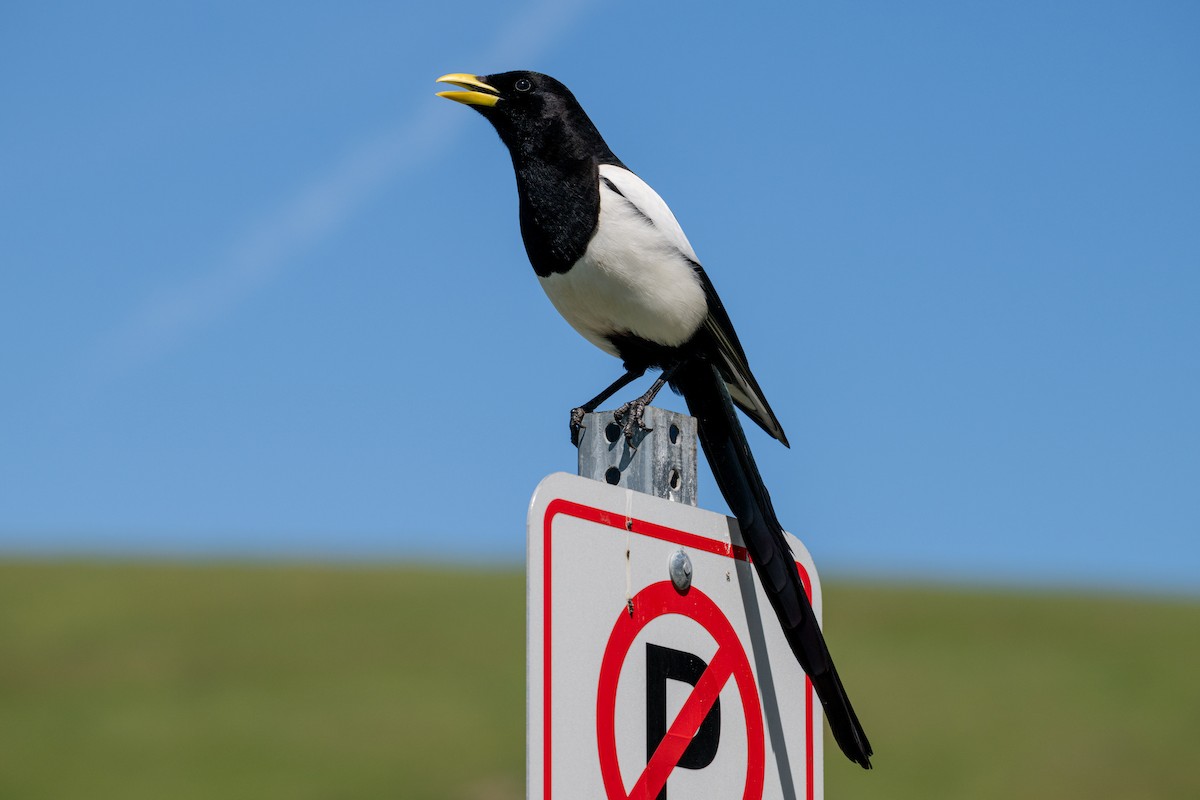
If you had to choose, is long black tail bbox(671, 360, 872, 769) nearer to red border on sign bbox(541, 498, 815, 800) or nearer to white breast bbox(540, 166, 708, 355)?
red border on sign bbox(541, 498, 815, 800)

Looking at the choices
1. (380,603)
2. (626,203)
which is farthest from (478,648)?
(626,203)

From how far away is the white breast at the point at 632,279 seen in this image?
4.02 metres

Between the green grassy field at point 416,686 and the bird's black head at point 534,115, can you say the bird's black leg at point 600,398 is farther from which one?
the green grassy field at point 416,686

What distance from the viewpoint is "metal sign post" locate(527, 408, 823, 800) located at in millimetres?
2381

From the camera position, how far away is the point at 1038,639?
29922mm

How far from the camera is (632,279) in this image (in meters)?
4.03

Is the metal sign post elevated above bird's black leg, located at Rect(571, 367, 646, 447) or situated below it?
below

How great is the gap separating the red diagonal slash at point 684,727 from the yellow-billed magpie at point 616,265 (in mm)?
1031

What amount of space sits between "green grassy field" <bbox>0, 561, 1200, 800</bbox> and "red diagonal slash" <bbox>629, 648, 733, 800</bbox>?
19.4 metres

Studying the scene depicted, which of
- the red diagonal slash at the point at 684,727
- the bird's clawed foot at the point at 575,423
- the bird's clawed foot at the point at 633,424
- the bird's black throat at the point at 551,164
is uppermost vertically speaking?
the bird's black throat at the point at 551,164

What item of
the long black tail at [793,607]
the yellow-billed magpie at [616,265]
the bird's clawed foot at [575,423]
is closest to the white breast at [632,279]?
the yellow-billed magpie at [616,265]

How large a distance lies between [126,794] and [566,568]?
70.8 feet

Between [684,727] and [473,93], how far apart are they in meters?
2.35

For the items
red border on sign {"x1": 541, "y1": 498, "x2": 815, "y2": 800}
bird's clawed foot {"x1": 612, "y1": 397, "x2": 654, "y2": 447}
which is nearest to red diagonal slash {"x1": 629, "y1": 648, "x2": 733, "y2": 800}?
red border on sign {"x1": 541, "y1": 498, "x2": 815, "y2": 800}
